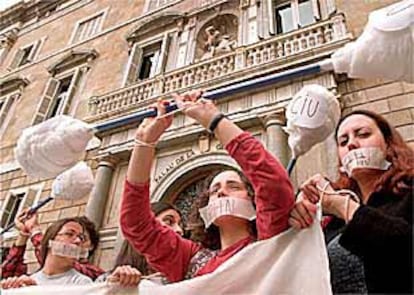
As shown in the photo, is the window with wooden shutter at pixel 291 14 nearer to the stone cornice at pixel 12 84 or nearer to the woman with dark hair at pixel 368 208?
the woman with dark hair at pixel 368 208

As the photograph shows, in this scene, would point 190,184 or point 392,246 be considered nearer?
point 392,246

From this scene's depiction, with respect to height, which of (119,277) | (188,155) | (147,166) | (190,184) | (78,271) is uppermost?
(188,155)

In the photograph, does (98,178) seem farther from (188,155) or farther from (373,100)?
(373,100)

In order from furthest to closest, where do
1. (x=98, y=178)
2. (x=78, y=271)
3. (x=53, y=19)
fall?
(x=53, y=19), (x=98, y=178), (x=78, y=271)

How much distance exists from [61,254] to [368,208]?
1.53 meters

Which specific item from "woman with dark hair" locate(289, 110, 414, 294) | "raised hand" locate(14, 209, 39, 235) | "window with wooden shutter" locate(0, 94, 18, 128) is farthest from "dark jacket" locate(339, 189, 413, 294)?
"window with wooden shutter" locate(0, 94, 18, 128)

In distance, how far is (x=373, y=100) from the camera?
4.41m

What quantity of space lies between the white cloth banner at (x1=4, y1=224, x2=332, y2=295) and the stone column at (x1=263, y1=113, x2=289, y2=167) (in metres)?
3.17

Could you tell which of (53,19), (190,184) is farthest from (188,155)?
(53,19)

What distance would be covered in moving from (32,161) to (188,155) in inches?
129

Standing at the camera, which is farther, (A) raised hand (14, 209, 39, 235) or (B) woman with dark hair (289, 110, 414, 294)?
(A) raised hand (14, 209, 39, 235)

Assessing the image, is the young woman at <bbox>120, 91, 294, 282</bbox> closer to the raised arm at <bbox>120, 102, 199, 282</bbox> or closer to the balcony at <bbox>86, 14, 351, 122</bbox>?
the raised arm at <bbox>120, 102, 199, 282</bbox>

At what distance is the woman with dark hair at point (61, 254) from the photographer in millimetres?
1884

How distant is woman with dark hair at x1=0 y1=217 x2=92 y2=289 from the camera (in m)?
1.88
